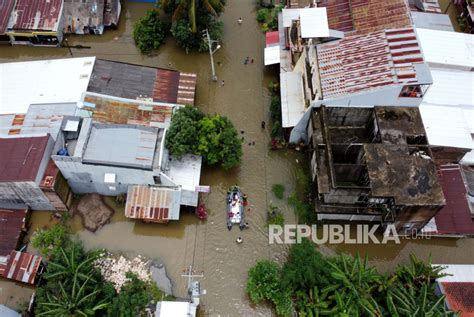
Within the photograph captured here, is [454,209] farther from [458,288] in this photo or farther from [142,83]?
[142,83]

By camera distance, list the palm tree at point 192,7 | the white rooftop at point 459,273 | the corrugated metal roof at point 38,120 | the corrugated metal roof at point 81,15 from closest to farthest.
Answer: the white rooftop at point 459,273 → the corrugated metal roof at point 38,120 → the palm tree at point 192,7 → the corrugated metal roof at point 81,15

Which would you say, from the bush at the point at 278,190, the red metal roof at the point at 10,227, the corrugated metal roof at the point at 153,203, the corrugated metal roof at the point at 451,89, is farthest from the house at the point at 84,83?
the corrugated metal roof at the point at 451,89

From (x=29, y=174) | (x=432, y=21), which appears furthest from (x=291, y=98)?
Result: (x=29, y=174)

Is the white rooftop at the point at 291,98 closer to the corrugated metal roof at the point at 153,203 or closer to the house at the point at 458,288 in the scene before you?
the corrugated metal roof at the point at 153,203

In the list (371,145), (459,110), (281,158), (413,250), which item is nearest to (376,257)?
(413,250)

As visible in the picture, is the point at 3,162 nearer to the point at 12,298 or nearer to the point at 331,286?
the point at 12,298

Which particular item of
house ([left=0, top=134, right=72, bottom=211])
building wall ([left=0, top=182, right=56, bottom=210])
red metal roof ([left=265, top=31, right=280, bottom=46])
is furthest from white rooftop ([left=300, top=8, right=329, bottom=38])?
building wall ([left=0, top=182, right=56, bottom=210])
